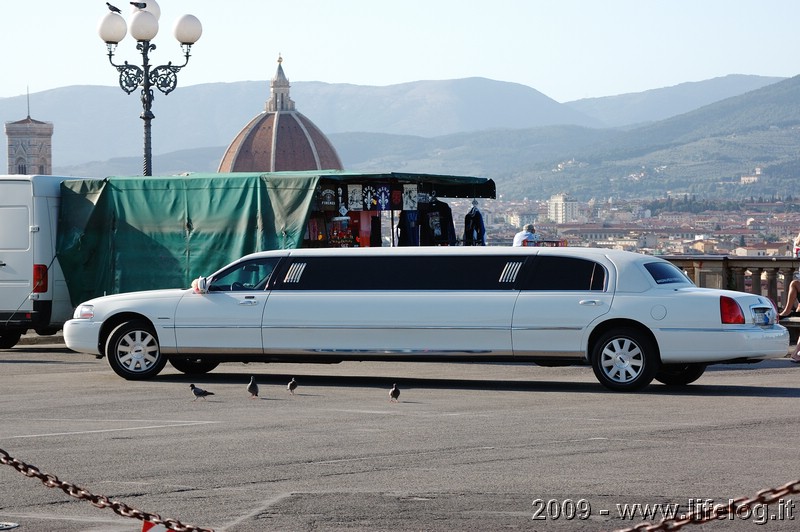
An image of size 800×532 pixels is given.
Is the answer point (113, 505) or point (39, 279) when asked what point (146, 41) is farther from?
point (113, 505)

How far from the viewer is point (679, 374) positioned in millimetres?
15422

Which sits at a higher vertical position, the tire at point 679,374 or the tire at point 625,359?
the tire at point 625,359

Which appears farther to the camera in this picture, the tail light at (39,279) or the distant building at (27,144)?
the distant building at (27,144)

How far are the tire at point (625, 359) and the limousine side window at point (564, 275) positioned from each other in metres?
0.62

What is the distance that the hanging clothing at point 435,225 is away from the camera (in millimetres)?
23859

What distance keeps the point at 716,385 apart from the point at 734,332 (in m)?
1.23

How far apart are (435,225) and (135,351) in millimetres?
8966

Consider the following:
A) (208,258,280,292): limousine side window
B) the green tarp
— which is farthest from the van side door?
(208,258,280,292): limousine side window

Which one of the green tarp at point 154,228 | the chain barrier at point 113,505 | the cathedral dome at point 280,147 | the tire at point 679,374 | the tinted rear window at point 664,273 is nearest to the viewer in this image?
the chain barrier at point 113,505

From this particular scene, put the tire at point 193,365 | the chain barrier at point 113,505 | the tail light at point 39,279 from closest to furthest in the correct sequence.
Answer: the chain barrier at point 113,505, the tire at point 193,365, the tail light at point 39,279

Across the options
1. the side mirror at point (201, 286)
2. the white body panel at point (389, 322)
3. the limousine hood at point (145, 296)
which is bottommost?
the white body panel at point (389, 322)

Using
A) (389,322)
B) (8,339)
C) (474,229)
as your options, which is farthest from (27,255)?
(389,322)

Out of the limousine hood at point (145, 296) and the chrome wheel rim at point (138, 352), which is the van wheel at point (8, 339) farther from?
the chrome wheel rim at point (138, 352)

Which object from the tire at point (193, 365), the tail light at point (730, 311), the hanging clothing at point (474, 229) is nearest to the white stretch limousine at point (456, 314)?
the tail light at point (730, 311)
